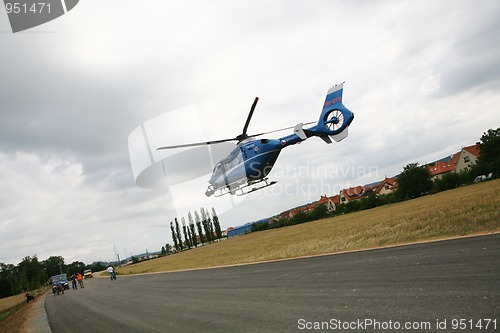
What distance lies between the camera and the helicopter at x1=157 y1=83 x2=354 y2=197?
2077cm

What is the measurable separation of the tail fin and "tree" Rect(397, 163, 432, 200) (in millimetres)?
55045

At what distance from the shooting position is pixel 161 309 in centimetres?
1080

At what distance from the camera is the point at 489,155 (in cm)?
6550

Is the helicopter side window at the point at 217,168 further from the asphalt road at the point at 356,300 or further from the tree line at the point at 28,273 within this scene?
the tree line at the point at 28,273

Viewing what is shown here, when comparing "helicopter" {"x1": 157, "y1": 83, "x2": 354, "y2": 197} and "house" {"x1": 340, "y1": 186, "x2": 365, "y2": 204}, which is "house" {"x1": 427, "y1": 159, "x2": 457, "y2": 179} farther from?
"helicopter" {"x1": 157, "y1": 83, "x2": 354, "y2": 197}

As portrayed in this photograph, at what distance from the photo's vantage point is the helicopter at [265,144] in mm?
20766

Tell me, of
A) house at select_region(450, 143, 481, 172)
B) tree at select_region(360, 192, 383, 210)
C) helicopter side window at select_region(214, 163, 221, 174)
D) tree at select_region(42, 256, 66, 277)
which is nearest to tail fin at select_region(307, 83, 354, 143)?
helicopter side window at select_region(214, 163, 221, 174)

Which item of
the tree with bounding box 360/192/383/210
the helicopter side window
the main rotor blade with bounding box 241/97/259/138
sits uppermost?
the main rotor blade with bounding box 241/97/259/138

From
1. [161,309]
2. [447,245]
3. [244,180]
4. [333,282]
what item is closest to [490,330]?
[333,282]

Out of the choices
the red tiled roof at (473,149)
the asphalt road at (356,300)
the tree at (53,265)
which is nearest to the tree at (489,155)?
the red tiled roof at (473,149)

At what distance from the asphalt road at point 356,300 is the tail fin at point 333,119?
10.3m

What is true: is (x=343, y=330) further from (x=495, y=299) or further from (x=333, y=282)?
(x=333, y=282)

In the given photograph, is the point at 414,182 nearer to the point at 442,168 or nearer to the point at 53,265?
the point at 442,168

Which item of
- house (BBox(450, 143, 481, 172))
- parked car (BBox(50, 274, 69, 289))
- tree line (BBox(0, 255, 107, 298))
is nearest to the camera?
parked car (BBox(50, 274, 69, 289))
